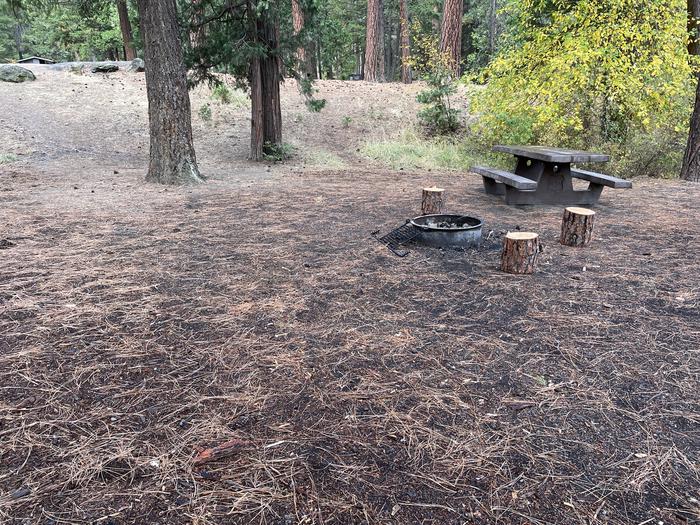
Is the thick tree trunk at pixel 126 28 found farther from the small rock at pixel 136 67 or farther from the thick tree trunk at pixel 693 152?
the thick tree trunk at pixel 693 152

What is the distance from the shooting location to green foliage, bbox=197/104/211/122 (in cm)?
1224

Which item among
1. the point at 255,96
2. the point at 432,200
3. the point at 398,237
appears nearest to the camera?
the point at 398,237

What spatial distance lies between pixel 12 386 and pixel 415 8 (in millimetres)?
26850

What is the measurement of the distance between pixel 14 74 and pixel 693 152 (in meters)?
17.5

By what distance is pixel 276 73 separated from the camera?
10.0m

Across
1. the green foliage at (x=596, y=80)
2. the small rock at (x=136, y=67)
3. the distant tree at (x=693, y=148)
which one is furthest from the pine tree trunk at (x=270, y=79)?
the small rock at (x=136, y=67)

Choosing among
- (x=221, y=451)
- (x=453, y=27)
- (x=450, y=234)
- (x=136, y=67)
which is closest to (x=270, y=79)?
(x=450, y=234)

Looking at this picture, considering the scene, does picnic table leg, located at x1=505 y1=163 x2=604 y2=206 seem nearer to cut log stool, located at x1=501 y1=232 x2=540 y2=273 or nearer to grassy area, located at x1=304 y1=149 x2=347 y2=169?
cut log stool, located at x1=501 y1=232 x2=540 y2=273

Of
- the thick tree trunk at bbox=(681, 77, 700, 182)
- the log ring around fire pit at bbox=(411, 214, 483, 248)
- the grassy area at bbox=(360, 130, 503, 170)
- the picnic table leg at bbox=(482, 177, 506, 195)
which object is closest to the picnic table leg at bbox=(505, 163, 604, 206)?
the picnic table leg at bbox=(482, 177, 506, 195)

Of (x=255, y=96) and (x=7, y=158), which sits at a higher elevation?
(x=255, y=96)

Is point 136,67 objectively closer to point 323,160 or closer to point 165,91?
point 323,160

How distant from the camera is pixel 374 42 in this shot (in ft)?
60.1

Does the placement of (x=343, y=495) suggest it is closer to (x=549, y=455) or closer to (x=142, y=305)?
(x=549, y=455)

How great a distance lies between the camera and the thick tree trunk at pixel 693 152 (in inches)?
320
